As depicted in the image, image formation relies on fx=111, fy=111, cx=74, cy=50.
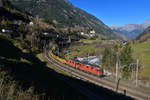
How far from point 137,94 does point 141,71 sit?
40.5 meters

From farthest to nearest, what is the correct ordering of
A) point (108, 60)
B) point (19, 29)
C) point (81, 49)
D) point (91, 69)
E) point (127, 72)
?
A: point (81, 49), point (19, 29), point (108, 60), point (127, 72), point (91, 69)

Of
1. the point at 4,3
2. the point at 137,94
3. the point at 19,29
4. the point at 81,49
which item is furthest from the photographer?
the point at 4,3

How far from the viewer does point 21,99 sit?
3.67m

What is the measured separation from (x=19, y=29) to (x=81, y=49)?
5649 cm

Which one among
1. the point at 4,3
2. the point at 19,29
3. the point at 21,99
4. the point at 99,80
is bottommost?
the point at 99,80

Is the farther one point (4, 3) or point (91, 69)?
point (4, 3)

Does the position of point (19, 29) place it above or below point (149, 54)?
above

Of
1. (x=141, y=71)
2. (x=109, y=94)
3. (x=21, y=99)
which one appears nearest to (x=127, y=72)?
(x=141, y=71)

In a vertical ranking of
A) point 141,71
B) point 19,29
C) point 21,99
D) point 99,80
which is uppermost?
point 19,29

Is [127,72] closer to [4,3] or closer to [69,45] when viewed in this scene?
[69,45]

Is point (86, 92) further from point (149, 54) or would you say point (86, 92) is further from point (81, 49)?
point (81, 49)

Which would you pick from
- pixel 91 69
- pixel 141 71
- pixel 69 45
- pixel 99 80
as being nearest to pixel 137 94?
pixel 99 80

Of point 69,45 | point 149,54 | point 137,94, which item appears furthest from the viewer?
point 69,45

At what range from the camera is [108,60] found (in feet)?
212
